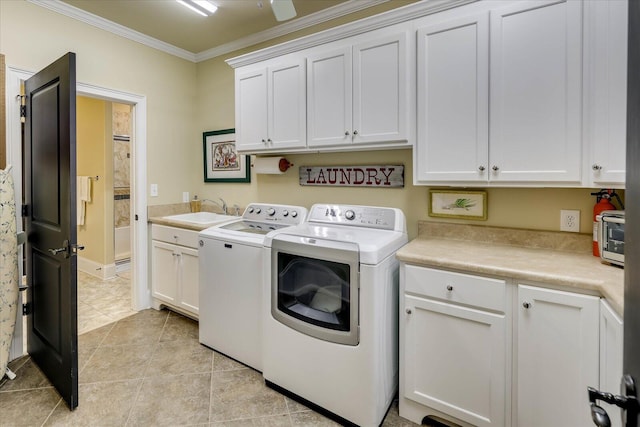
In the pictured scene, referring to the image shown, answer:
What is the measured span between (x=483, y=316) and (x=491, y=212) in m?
0.77

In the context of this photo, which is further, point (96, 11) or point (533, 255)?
point (96, 11)

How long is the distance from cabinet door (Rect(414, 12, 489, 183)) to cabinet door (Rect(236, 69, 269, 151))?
1.23 m

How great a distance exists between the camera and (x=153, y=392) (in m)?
2.04

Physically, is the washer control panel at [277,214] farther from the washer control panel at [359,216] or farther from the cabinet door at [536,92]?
the cabinet door at [536,92]

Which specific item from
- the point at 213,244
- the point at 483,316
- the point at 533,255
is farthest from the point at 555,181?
the point at 213,244

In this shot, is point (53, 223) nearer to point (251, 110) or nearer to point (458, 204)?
point (251, 110)

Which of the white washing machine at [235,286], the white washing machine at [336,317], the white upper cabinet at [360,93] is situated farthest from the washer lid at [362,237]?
the white upper cabinet at [360,93]

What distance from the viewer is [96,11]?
2.62 meters

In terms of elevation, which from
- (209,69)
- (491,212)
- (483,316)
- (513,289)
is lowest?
(483,316)

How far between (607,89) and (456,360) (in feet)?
4.72

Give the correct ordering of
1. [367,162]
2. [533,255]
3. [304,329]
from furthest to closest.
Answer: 1. [367,162]
2. [304,329]
3. [533,255]

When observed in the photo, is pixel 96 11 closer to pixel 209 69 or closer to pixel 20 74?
pixel 20 74

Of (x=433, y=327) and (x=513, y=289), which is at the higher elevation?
(x=513, y=289)

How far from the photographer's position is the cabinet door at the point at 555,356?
4.40 ft
